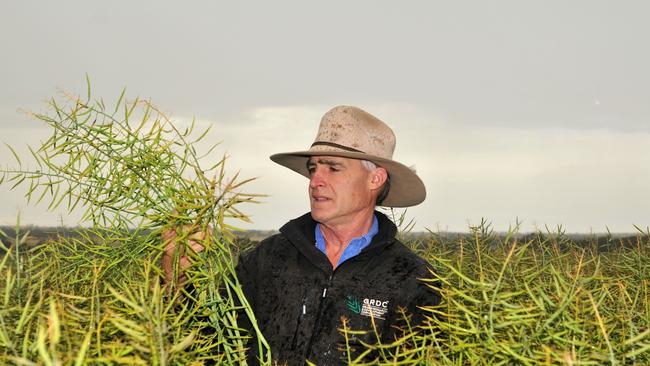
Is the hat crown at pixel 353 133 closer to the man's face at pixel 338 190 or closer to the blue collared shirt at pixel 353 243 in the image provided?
the man's face at pixel 338 190

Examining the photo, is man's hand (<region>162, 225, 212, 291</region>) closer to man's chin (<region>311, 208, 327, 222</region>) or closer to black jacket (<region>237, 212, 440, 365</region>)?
black jacket (<region>237, 212, 440, 365</region>)

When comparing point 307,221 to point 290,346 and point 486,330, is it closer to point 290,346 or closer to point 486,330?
point 290,346

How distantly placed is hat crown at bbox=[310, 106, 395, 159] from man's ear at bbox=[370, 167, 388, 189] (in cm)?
14

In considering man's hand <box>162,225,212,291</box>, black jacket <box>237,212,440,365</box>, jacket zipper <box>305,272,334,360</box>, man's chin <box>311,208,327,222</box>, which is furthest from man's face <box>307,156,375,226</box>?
man's hand <box>162,225,212,291</box>

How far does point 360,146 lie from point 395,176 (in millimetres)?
575

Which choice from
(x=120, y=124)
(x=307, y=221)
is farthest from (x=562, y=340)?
(x=307, y=221)

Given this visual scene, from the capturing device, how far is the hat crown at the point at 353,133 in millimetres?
5379

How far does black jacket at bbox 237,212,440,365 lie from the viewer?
4.65 metres

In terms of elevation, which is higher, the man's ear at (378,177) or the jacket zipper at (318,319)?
the man's ear at (378,177)

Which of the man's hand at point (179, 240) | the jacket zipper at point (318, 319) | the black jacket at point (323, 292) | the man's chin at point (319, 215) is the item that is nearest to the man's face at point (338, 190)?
the man's chin at point (319, 215)

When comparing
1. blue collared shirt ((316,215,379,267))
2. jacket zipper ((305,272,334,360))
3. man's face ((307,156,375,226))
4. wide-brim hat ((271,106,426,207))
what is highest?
wide-brim hat ((271,106,426,207))

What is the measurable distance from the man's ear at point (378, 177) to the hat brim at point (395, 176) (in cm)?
5

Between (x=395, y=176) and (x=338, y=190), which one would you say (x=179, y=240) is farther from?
(x=395, y=176)

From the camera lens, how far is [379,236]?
5.29 meters
